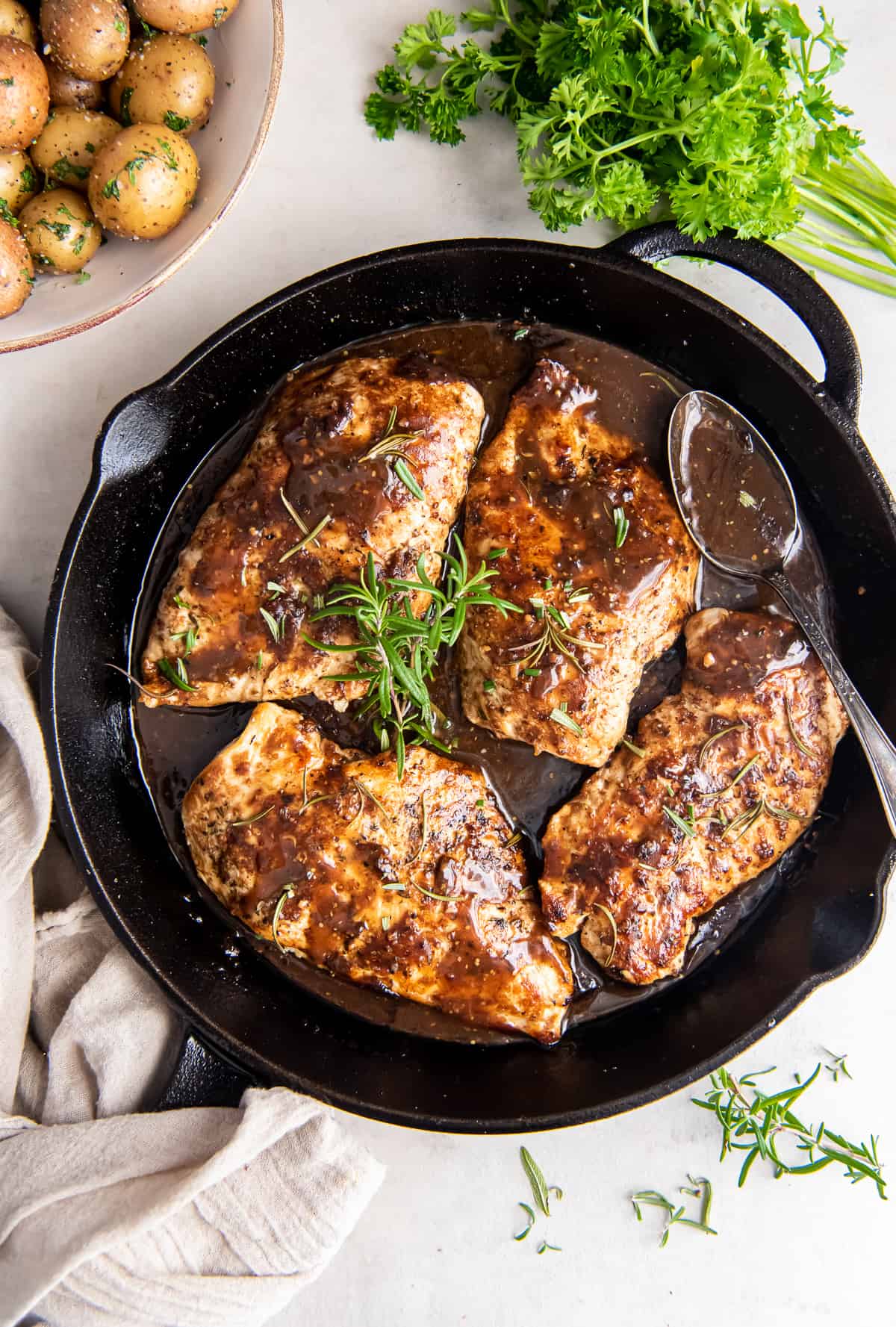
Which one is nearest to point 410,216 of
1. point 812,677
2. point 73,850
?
point 812,677

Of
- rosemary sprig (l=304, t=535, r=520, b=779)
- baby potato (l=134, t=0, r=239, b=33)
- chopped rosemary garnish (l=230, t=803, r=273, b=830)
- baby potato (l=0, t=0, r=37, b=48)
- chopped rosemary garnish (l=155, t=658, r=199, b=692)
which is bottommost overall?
chopped rosemary garnish (l=230, t=803, r=273, b=830)

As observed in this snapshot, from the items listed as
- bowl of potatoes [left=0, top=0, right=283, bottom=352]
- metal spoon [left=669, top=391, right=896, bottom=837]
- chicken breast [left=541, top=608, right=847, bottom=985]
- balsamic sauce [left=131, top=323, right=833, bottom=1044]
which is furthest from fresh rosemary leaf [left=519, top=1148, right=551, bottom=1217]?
bowl of potatoes [left=0, top=0, right=283, bottom=352]

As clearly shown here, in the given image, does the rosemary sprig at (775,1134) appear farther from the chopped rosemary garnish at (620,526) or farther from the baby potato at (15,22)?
the baby potato at (15,22)

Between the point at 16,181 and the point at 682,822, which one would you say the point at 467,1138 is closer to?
the point at 682,822

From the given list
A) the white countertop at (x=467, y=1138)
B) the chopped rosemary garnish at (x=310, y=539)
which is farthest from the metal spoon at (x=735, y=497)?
the chopped rosemary garnish at (x=310, y=539)

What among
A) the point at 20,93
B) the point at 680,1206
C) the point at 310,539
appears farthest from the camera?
the point at 680,1206

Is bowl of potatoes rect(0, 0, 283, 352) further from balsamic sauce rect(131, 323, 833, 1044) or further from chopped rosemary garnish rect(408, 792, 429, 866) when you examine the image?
chopped rosemary garnish rect(408, 792, 429, 866)

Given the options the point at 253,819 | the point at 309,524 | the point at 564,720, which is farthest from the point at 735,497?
the point at 253,819
